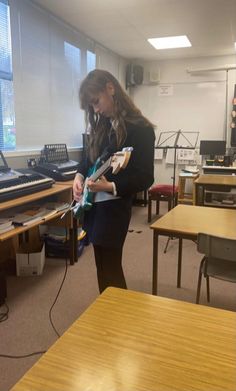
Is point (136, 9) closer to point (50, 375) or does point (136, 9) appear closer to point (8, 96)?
point (8, 96)

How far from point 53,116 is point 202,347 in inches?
138

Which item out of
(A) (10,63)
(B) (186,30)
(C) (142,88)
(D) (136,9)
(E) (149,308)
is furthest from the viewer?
(C) (142,88)

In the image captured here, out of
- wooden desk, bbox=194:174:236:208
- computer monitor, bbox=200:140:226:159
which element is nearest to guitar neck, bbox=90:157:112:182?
wooden desk, bbox=194:174:236:208

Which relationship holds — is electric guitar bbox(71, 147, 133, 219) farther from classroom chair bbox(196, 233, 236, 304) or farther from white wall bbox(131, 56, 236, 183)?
white wall bbox(131, 56, 236, 183)

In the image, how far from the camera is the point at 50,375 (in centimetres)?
72

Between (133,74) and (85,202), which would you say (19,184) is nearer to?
(85,202)

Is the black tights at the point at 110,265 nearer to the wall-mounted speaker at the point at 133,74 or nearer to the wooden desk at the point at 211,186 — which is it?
the wooden desk at the point at 211,186

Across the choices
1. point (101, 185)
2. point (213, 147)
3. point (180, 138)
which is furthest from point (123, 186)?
point (180, 138)

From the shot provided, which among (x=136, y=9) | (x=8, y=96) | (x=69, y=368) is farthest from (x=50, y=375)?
(x=136, y=9)

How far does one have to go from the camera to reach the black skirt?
1636mm

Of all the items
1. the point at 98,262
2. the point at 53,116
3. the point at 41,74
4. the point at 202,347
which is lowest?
the point at 98,262

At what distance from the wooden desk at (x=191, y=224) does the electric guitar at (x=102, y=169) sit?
1.94 feet

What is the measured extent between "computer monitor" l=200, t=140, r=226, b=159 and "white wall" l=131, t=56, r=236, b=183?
13.3 inches

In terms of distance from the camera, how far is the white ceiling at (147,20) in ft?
11.2
